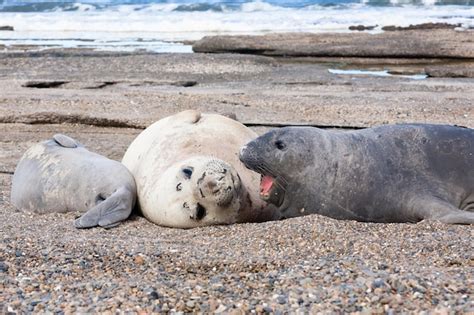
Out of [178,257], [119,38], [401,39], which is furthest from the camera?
[119,38]

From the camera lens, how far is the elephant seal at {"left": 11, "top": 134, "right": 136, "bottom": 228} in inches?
251

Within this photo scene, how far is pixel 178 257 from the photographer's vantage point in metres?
4.96

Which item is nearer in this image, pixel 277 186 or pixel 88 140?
pixel 277 186

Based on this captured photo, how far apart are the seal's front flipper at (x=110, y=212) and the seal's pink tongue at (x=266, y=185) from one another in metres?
0.97

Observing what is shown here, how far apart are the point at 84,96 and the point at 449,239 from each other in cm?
755

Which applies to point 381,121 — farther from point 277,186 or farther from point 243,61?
point 243,61

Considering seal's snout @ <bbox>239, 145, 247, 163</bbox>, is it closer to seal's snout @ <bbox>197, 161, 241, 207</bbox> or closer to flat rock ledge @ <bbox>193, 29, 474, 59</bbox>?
seal's snout @ <bbox>197, 161, 241, 207</bbox>

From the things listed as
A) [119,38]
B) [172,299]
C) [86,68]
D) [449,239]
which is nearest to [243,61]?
[86,68]

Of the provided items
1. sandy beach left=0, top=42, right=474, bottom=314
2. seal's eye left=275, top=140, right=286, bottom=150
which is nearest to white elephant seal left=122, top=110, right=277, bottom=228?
sandy beach left=0, top=42, right=474, bottom=314

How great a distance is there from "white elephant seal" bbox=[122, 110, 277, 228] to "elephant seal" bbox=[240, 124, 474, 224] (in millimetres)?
201

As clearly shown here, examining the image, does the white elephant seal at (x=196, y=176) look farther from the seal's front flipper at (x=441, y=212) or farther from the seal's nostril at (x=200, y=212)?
the seal's front flipper at (x=441, y=212)

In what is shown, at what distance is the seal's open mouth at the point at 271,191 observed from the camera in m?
6.01

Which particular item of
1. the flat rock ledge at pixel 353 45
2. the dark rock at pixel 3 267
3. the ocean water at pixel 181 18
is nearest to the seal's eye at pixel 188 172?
the dark rock at pixel 3 267

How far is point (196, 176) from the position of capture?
19.6 ft
